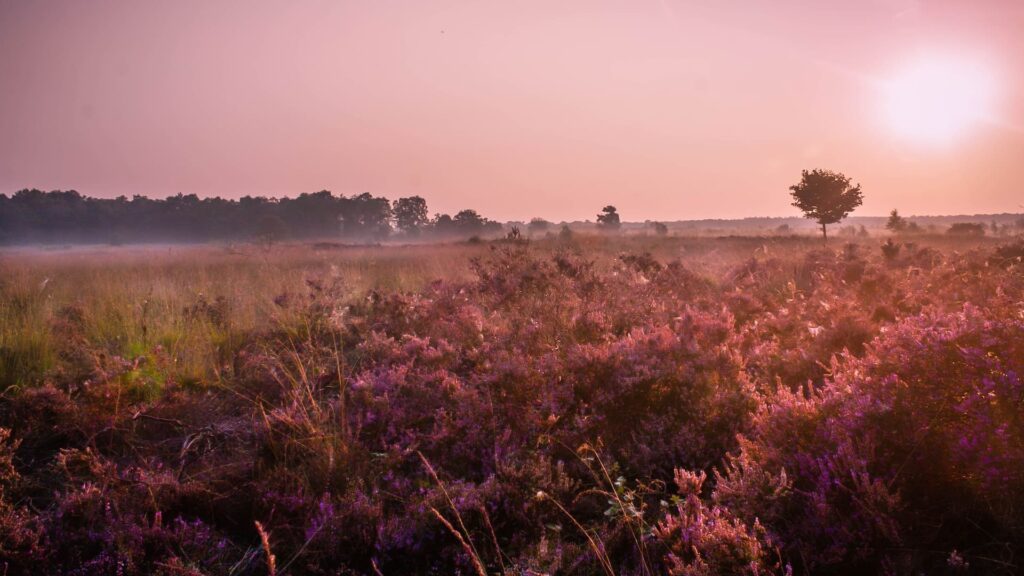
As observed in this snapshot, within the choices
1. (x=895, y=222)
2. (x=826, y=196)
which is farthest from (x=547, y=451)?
(x=895, y=222)

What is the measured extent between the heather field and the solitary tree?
1462 inches

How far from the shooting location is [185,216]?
59.8m

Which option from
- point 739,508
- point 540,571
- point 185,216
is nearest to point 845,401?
point 739,508

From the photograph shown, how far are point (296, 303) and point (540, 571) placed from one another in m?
6.76

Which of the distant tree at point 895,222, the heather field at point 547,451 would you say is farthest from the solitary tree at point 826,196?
the heather field at point 547,451

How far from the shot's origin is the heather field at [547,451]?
233cm

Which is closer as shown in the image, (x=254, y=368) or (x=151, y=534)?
(x=151, y=534)

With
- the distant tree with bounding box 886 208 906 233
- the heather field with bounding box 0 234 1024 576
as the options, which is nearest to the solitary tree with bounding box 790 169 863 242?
the distant tree with bounding box 886 208 906 233

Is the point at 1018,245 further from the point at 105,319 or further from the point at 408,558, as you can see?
the point at 105,319

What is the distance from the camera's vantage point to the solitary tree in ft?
128

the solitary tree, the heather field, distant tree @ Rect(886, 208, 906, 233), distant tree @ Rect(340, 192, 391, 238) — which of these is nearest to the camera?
the heather field

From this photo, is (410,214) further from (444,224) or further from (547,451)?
(547,451)

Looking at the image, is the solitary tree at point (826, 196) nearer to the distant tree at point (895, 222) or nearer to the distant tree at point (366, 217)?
the distant tree at point (895, 222)

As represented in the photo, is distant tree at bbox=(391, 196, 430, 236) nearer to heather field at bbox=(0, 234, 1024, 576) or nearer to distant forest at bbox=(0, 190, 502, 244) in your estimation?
distant forest at bbox=(0, 190, 502, 244)
